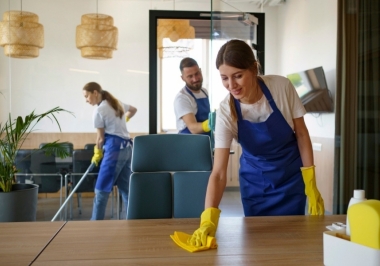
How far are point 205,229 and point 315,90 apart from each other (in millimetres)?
3278

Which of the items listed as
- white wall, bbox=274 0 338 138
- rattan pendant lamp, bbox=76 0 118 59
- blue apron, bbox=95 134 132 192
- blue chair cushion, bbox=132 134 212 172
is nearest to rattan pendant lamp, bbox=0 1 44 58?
rattan pendant lamp, bbox=76 0 118 59

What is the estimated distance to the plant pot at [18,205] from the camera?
8.89 feet

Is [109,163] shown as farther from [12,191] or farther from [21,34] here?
[21,34]

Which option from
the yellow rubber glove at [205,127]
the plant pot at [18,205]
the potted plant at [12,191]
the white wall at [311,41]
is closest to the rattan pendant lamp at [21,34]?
the potted plant at [12,191]

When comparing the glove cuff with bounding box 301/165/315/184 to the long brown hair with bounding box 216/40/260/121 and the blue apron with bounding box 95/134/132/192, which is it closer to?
the long brown hair with bounding box 216/40/260/121

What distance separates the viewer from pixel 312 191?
176 cm

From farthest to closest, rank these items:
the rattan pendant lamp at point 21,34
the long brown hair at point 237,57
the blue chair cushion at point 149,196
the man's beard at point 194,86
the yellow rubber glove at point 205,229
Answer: the rattan pendant lamp at point 21,34
the man's beard at point 194,86
the blue chair cushion at point 149,196
the long brown hair at point 237,57
the yellow rubber glove at point 205,229

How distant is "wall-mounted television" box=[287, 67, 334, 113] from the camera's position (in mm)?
4051

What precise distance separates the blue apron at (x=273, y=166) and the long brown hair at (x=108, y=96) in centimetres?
178

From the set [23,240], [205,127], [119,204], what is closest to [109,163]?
[119,204]

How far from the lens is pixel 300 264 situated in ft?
3.42

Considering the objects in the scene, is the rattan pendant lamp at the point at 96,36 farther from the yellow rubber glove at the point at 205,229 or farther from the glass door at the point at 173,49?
the yellow rubber glove at the point at 205,229

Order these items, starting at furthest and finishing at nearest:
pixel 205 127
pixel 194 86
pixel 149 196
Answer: pixel 194 86 < pixel 205 127 < pixel 149 196

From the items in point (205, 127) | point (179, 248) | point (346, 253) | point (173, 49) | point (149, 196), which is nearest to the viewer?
point (346, 253)
